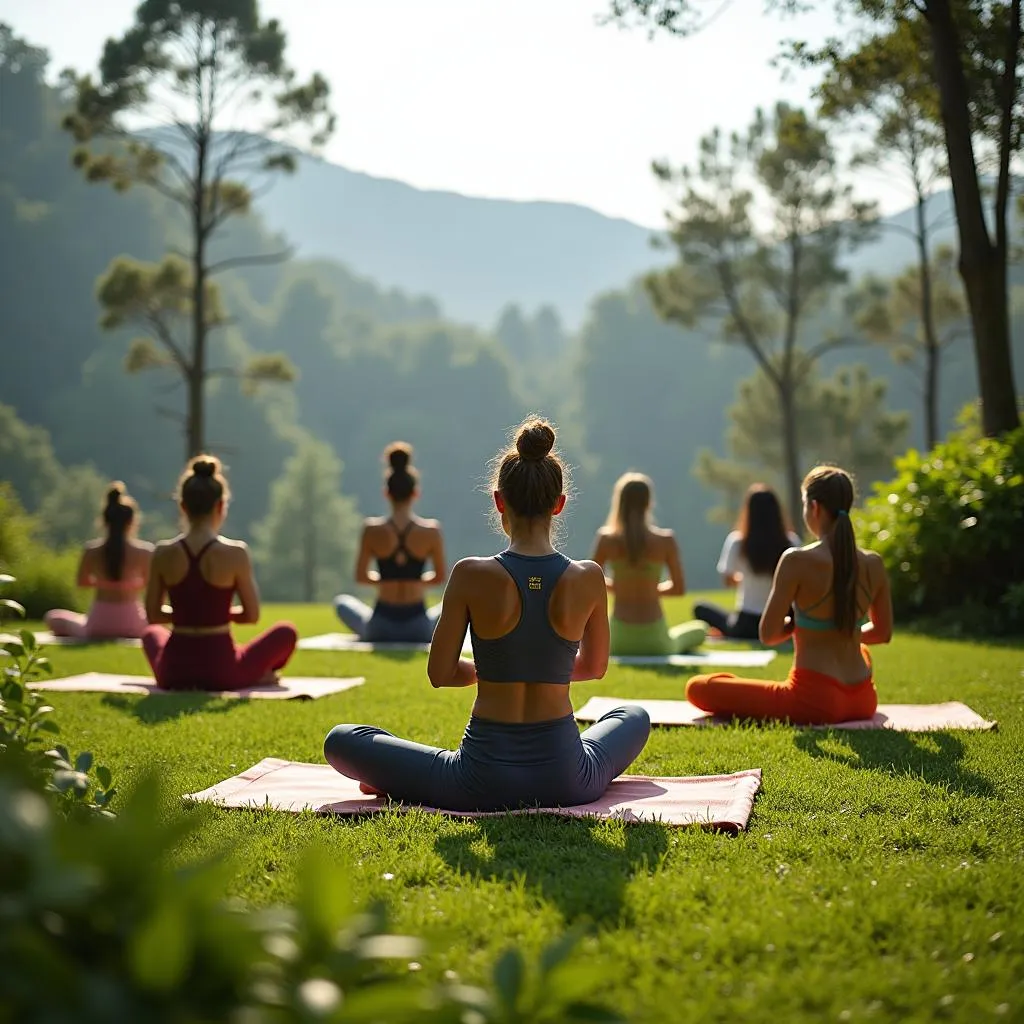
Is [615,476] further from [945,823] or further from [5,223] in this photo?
[945,823]

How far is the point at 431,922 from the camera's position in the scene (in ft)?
9.42

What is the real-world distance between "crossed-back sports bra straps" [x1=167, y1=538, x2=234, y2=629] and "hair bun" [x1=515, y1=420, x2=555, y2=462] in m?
3.75

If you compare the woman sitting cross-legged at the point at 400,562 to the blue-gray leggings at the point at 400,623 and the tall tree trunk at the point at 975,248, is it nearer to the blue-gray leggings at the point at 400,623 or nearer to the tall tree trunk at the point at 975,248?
the blue-gray leggings at the point at 400,623

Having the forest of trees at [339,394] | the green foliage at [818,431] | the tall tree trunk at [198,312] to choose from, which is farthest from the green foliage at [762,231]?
the tall tree trunk at [198,312]

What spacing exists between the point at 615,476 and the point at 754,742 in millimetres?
81483

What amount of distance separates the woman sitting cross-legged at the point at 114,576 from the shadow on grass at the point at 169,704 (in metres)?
3.21

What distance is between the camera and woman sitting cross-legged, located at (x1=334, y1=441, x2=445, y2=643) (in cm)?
1017

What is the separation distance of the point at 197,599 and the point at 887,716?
4.26 m

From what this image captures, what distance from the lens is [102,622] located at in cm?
1089

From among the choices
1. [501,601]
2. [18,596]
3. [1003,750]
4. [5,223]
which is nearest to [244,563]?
[501,601]

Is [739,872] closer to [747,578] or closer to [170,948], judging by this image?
[170,948]

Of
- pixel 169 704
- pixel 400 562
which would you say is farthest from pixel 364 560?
pixel 169 704

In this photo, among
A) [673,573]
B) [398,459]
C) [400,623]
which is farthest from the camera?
[400,623]

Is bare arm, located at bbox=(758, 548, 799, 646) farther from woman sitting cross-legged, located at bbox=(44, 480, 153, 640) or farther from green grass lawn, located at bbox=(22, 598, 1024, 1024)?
woman sitting cross-legged, located at bbox=(44, 480, 153, 640)
